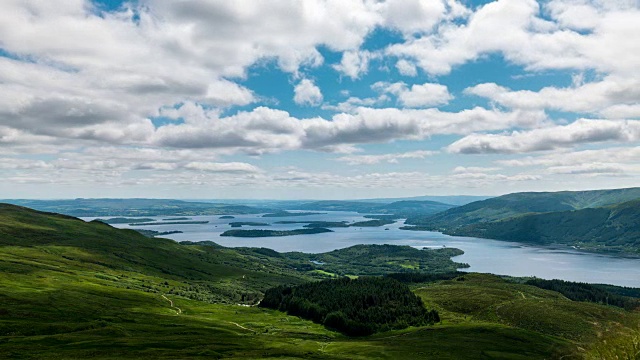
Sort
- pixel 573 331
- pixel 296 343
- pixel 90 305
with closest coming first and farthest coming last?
pixel 296 343 → pixel 90 305 → pixel 573 331

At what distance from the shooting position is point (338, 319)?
195750mm

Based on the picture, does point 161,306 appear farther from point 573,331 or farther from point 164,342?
point 573,331

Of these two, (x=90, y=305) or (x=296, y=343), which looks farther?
(x=90, y=305)

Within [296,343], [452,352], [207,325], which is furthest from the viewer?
[207,325]

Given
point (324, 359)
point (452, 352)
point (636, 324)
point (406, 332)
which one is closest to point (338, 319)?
point (406, 332)

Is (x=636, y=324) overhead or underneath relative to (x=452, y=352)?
overhead

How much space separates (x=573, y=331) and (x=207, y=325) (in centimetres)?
15243

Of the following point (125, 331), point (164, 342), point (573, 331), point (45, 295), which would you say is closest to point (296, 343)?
point (164, 342)

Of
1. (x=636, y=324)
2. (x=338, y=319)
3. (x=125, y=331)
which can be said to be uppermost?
(x=636, y=324)

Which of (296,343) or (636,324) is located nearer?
(636,324)

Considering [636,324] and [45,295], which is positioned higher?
[636,324]

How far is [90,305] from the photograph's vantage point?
169m

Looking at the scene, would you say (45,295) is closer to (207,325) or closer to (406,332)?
(207,325)

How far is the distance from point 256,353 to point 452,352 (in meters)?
60.8
